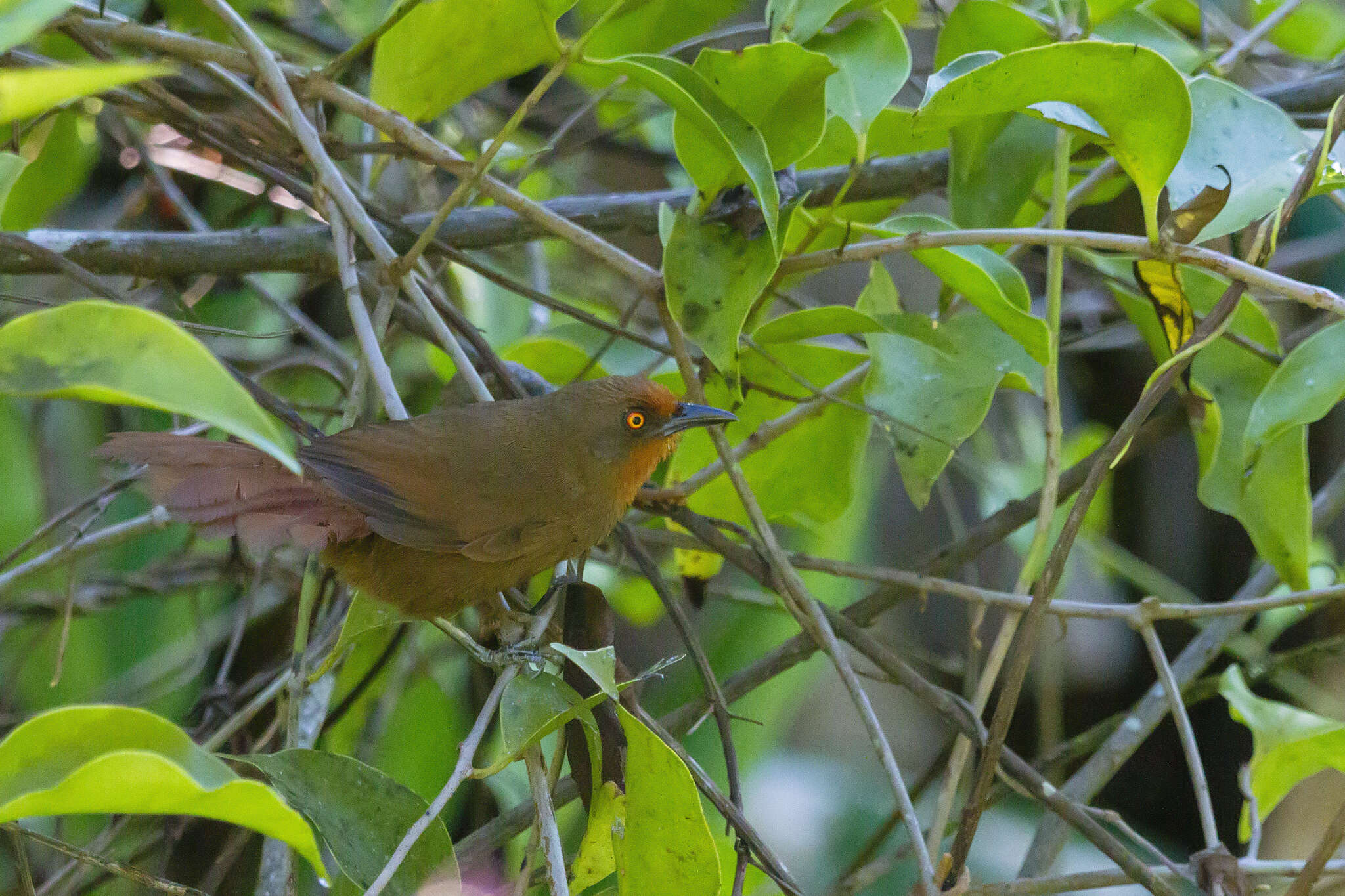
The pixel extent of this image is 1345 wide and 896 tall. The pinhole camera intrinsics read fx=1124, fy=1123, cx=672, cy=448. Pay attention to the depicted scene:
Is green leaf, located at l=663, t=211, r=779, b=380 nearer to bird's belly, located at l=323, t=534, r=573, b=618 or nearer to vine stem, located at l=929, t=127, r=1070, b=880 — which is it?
vine stem, located at l=929, t=127, r=1070, b=880

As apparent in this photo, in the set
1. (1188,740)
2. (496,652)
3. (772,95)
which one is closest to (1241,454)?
(1188,740)

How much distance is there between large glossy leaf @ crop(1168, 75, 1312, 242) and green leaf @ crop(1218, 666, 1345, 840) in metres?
0.87

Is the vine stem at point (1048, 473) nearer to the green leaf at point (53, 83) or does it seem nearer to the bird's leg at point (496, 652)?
the bird's leg at point (496, 652)

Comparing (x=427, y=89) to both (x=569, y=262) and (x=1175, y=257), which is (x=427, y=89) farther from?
(x=569, y=262)

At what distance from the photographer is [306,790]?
1614 mm

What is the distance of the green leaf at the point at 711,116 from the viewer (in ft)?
5.69

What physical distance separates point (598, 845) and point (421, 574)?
0.85 m

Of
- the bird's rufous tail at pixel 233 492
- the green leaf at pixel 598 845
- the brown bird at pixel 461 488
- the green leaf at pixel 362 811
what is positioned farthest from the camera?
the brown bird at pixel 461 488

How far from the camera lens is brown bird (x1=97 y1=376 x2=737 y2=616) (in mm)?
2271

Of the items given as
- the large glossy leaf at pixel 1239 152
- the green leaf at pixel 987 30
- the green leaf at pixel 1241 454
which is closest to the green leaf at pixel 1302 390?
the green leaf at pixel 1241 454

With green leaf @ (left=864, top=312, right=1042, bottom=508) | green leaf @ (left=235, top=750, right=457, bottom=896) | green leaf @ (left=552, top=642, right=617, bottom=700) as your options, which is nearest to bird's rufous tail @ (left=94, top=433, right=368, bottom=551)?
green leaf @ (left=235, top=750, right=457, bottom=896)

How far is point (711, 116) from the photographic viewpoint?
1.81m

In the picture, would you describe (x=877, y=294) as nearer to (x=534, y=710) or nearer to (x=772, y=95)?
(x=772, y=95)

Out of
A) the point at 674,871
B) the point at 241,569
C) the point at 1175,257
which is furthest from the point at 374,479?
the point at 1175,257
